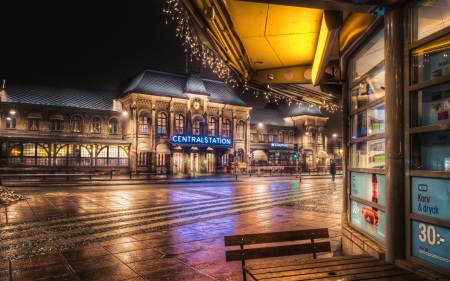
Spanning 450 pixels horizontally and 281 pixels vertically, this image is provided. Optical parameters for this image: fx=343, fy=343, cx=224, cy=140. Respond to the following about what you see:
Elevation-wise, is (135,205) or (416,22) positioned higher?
(416,22)

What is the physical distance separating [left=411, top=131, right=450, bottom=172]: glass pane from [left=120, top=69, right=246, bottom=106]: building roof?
3688cm

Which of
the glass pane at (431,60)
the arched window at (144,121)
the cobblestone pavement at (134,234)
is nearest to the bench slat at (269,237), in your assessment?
the cobblestone pavement at (134,234)

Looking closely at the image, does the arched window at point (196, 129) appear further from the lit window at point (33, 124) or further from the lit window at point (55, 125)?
the lit window at point (33, 124)

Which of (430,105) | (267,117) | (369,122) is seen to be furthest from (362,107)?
(267,117)

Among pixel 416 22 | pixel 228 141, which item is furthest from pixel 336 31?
pixel 228 141

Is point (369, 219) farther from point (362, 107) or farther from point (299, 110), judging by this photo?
point (299, 110)

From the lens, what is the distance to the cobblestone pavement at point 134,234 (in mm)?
5348

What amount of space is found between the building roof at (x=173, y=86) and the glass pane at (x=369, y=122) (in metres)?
35.2

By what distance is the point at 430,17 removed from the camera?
3521 millimetres

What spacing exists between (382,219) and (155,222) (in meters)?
6.59

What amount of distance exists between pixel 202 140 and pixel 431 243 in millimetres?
37412

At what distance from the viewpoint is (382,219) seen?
4.36m

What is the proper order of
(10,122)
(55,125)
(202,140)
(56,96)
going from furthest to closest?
(202,140), (56,96), (55,125), (10,122)

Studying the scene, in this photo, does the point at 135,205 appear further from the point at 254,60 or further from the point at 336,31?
the point at 336,31
